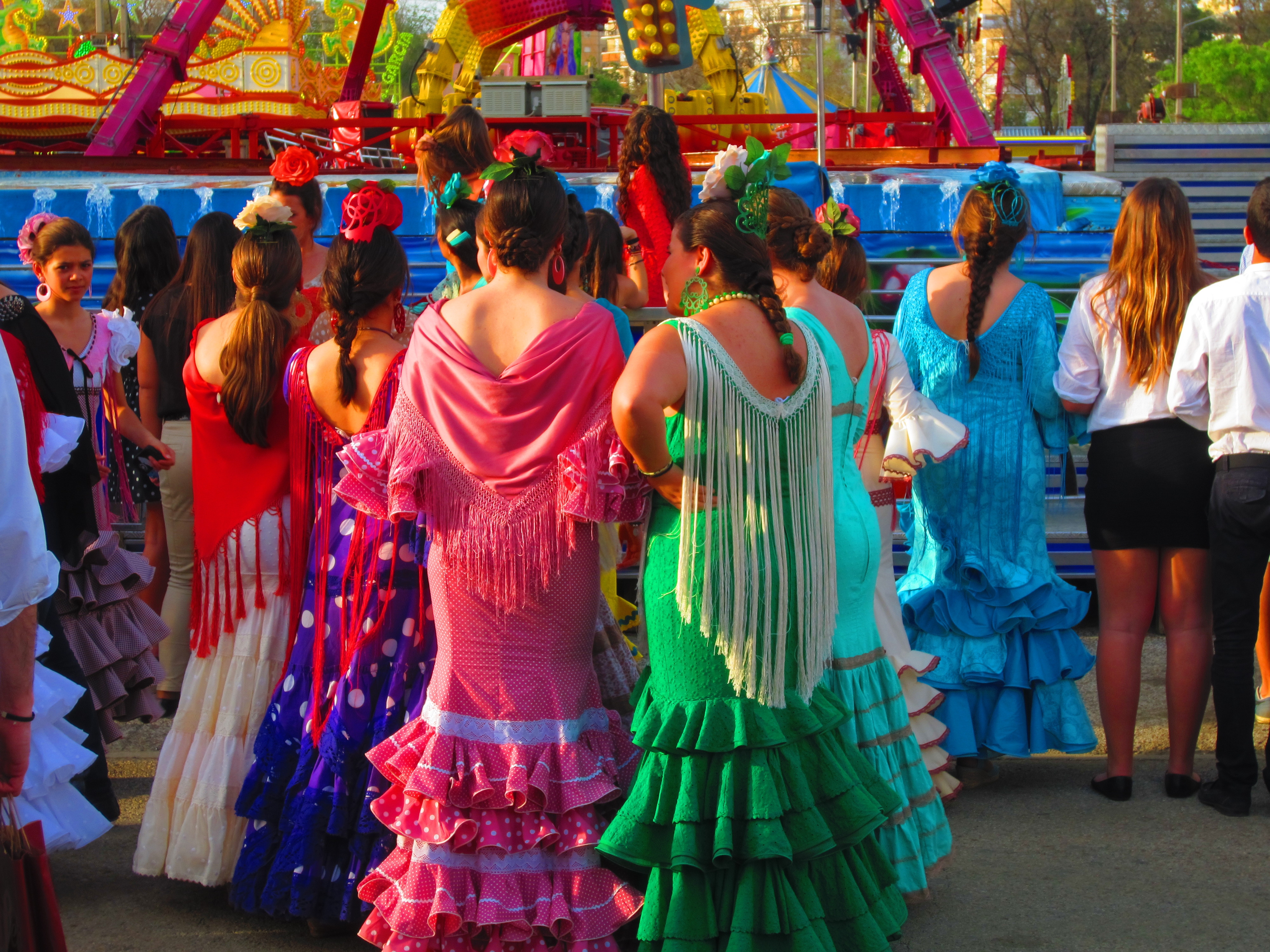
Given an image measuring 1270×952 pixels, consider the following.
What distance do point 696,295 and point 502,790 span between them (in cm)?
118

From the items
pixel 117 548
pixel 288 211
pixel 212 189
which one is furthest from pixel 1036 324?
pixel 212 189

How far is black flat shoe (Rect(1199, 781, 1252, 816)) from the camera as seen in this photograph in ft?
12.9

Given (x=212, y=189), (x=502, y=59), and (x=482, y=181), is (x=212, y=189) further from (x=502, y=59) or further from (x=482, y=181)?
(x=502, y=59)

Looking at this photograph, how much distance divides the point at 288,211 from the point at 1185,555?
9.68 feet

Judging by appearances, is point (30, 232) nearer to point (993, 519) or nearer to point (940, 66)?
point (993, 519)

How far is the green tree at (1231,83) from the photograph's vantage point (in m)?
39.7

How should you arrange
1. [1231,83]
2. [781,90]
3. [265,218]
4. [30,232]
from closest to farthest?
[265,218]
[30,232]
[781,90]
[1231,83]

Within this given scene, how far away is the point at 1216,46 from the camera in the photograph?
41000mm

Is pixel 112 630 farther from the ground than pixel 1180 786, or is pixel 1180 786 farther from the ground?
pixel 112 630

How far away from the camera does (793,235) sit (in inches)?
133

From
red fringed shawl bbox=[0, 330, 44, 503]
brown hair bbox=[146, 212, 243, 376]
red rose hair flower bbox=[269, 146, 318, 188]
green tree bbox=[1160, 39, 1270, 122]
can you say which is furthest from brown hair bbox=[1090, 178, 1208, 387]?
green tree bbox=[1160, 39, 1270, 122]

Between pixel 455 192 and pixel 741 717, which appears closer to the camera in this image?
pixel 741 717

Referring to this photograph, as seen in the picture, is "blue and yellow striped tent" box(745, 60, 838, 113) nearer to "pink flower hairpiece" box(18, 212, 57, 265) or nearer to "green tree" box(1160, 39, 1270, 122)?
"green tree" box(1160, 39, 1270, 122)

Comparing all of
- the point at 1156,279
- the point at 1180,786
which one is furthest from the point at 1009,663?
the point at 1156,279
